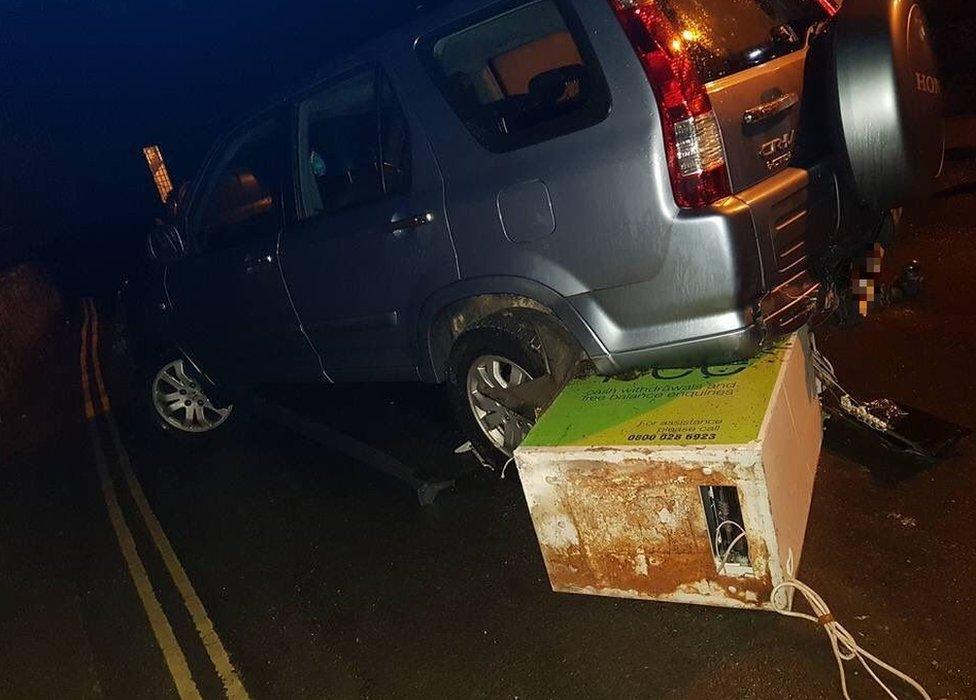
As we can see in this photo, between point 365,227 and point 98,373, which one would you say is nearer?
point 365,227

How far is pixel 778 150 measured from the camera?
7.92ft

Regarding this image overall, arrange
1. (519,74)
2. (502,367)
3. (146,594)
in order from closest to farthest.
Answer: (519,74)
(502,367)
(146,594)

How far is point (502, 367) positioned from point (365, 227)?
0.94 meters

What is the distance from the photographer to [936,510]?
2447 millimetres

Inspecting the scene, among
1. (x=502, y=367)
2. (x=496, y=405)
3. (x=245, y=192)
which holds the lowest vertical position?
(x=496, y=405)

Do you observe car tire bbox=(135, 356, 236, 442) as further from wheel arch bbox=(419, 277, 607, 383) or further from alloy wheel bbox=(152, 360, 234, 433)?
wheel arch bbox=(419, 277, 607, 383)

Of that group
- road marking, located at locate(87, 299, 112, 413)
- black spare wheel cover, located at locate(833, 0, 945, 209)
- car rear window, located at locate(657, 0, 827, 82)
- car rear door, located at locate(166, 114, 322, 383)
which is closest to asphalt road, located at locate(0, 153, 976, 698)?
car rear door, located at locate(166, 114, 322, 383)

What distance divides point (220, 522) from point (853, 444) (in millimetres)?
3440

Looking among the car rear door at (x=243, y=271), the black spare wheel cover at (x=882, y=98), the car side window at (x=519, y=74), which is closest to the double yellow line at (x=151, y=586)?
the car rear door at (x=243, y=271)

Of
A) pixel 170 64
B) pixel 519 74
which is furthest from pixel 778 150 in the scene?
pixel 170 64

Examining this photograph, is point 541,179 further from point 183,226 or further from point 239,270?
point 183,226

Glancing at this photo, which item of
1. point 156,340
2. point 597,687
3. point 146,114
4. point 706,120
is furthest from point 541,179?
point 146,114

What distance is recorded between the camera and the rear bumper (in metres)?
2.24

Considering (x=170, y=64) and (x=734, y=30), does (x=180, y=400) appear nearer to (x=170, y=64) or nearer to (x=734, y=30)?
(x=734, y=30)
